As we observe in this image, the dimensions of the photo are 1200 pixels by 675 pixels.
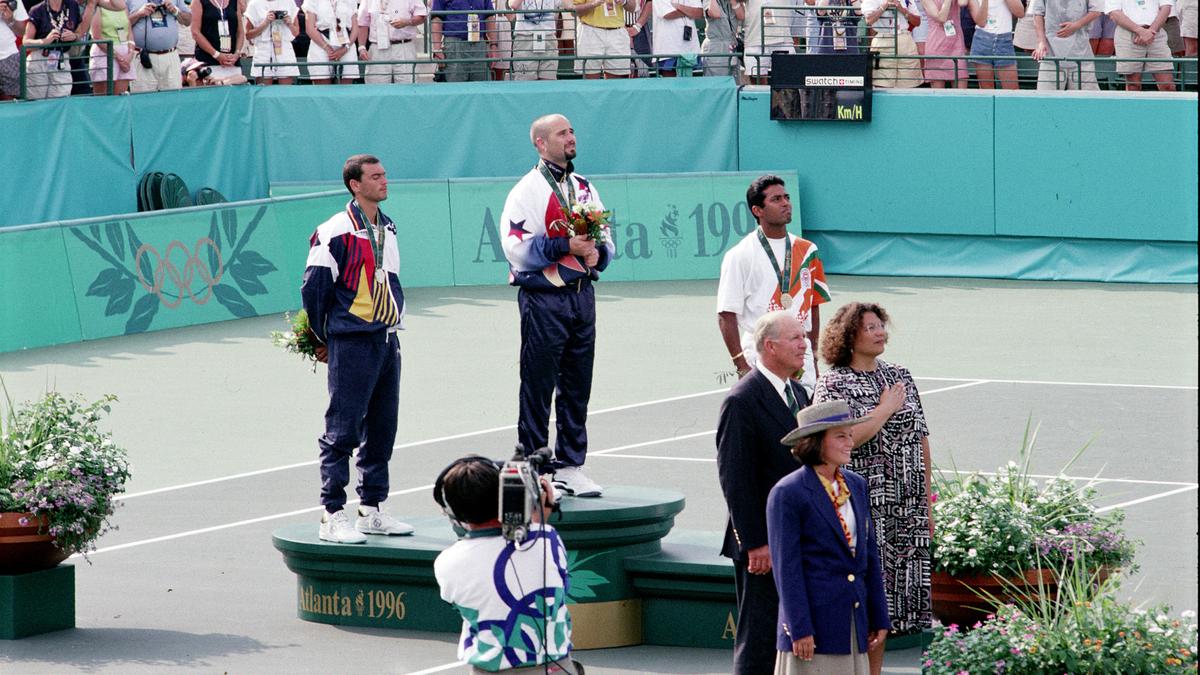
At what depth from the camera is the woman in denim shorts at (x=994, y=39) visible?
24312 mm

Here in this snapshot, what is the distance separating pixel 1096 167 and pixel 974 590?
1558 cm

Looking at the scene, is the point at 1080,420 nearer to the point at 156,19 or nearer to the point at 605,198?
the point at 605,198

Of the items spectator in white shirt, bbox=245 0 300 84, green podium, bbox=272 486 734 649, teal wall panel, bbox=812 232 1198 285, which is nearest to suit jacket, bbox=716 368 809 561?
green podium, bbox=272 486 734 649

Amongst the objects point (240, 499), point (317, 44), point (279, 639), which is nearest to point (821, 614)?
point (279, 639)

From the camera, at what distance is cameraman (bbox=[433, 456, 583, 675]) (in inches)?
266

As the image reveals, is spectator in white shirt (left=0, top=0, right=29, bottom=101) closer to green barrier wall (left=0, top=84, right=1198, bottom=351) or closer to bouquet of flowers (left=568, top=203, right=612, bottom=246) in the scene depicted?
green barrier wall (left=0, top=84, right=1198, bottom=351)

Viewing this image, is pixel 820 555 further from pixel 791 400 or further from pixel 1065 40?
pixel 1065 40

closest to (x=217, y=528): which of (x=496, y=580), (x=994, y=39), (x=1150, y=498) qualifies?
(x=1150, y=498)

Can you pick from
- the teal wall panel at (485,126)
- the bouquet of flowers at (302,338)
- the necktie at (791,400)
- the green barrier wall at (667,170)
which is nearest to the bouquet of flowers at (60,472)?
the bouquet of flowers at (302,338)

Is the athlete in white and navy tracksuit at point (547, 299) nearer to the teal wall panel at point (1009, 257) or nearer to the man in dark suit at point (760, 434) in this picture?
the man in dark suit at point (760, 434)

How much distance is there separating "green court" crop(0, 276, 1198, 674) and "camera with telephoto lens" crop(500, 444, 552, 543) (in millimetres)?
3873

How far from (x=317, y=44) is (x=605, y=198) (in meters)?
4.38

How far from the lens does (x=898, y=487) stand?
9156mm

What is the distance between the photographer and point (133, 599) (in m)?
11.9
